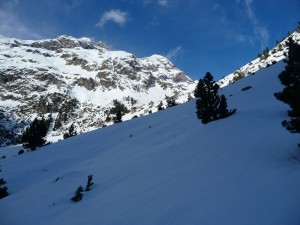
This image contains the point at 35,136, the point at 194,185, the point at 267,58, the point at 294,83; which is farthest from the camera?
the point at 267,58

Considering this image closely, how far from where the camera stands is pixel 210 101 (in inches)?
804

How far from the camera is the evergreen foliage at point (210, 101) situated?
66.3ft

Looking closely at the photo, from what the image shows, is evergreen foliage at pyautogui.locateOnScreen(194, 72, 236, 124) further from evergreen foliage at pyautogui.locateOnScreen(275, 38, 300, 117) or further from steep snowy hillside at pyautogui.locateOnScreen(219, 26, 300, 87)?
steep snowy hillside at pyautogui.locateOnScreen(219, 26, 300, 87)

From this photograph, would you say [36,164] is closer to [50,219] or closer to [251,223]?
[50,219]

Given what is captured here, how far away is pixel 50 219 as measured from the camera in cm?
1123

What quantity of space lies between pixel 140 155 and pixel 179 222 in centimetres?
1040

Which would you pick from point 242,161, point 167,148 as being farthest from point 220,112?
point 242,161

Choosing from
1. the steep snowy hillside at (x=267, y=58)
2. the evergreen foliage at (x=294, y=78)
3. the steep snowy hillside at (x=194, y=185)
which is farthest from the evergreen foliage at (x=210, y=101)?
the steep snowy hillside at (x=267, y=58)

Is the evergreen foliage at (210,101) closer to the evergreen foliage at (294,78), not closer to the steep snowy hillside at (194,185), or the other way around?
the steep snowy hillside at (194,185)

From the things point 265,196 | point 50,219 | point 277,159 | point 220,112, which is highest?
point 220,112

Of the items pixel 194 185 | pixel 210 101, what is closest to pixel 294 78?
pixel 194 185

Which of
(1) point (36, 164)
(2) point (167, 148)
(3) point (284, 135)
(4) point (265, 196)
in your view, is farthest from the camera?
(1) point (36, 164)

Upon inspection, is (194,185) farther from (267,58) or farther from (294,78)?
(267,58)

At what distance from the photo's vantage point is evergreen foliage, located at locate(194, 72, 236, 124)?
20203mm
